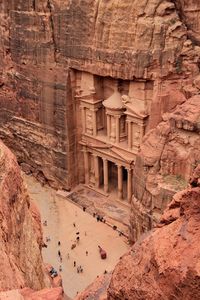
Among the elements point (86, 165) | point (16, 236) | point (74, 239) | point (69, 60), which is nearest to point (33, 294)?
point (16, 236)

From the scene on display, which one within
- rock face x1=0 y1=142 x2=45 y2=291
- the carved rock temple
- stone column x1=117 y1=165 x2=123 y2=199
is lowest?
stone column x1=117 y1=165 x2=123 y2=199

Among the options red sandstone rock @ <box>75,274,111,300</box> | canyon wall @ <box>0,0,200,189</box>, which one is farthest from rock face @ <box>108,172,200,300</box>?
canyon wall @ <box>0,0,200,189</box>

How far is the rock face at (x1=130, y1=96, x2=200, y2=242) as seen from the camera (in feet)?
67.8

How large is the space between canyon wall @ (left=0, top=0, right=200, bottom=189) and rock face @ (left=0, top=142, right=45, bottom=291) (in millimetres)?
14639

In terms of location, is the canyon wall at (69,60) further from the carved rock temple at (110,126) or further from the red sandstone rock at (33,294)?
the red sandstone rock at (33,294)

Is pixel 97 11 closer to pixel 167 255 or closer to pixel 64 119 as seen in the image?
pixel 64 119

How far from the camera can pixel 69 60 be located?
27.0 meters

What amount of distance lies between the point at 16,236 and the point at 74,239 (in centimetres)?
1648

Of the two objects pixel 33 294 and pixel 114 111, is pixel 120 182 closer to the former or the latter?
pixel 114 111

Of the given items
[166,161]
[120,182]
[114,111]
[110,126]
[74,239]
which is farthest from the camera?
[120,182]

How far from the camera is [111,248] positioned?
24828mm

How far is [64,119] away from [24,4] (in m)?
7.62

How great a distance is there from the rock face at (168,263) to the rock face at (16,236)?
6.11ft

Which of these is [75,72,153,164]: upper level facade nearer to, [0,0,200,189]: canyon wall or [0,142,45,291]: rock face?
[0,0,200,189]: canyon wall
